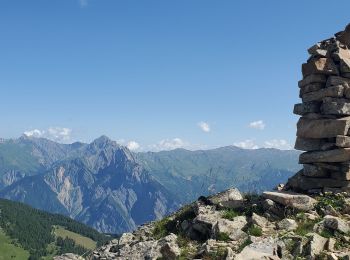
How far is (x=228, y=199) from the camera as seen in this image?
100 feet

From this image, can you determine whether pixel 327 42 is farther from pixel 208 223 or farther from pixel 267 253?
pixel 267 253

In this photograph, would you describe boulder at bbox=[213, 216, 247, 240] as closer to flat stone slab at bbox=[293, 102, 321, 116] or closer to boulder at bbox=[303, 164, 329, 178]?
boulder at bbox=[303, 164, 329, 178]

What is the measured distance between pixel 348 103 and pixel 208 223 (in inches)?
496

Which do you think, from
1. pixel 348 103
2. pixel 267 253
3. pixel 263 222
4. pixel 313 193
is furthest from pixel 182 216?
pixel 348 103

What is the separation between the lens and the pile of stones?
28.9 meters

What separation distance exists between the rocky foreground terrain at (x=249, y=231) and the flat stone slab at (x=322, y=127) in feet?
14.0

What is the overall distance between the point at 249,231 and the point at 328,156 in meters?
9.16

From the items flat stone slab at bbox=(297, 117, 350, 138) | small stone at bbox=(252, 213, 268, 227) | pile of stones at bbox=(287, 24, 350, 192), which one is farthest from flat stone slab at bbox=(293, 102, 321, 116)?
small stone at bbox=(252, 213, 268, 227)

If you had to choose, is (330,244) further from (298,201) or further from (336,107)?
(336,107)

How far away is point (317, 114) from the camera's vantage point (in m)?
31.0

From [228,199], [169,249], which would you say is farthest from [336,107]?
[169,249]

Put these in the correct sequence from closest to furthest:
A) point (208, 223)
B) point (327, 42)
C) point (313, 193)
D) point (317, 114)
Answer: point (208, 223), point (313, 193), point (317, 114), point (327, 42)

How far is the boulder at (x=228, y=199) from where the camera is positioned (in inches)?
1134

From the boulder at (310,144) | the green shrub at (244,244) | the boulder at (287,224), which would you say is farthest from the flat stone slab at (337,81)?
the green shrub at (244,244)
